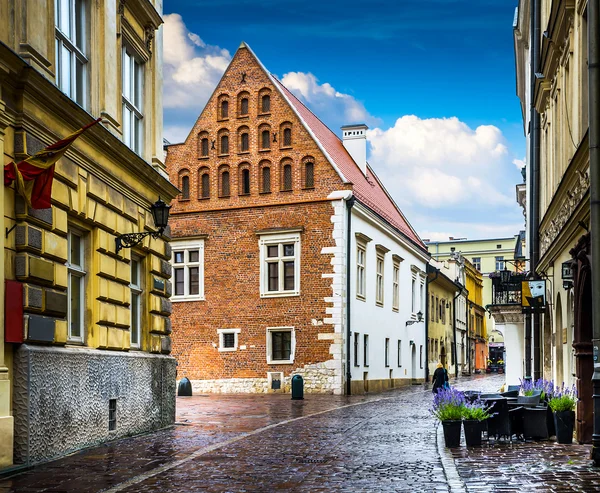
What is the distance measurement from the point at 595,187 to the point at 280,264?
78.4ft

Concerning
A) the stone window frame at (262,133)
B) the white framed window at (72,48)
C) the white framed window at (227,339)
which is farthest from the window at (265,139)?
the white framed window at (72,48)

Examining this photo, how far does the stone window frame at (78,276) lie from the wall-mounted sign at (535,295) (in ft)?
32.1

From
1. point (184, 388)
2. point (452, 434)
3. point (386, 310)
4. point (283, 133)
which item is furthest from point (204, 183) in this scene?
point (452, 434)

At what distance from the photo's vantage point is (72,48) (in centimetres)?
1358

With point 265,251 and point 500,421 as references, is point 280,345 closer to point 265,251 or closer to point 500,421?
point 265,251

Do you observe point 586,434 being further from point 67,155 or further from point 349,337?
point 349,337

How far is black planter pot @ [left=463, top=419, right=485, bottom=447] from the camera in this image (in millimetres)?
13266

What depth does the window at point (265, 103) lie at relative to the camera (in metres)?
35.2

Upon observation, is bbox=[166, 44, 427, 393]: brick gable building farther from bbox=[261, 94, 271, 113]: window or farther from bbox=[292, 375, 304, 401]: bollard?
bbox=[292, 375, 304, 401]: bollard

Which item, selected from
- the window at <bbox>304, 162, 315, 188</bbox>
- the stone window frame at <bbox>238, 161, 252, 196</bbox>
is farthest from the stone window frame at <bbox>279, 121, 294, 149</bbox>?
the stone window frame at <bbox>238, 161, 252, 196</bbox>

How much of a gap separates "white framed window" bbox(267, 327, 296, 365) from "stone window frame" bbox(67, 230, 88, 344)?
1990 centimetres

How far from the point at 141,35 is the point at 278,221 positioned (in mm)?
17539

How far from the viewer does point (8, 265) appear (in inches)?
432

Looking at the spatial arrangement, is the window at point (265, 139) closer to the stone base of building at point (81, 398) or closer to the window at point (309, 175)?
the window at point (309, 175)
